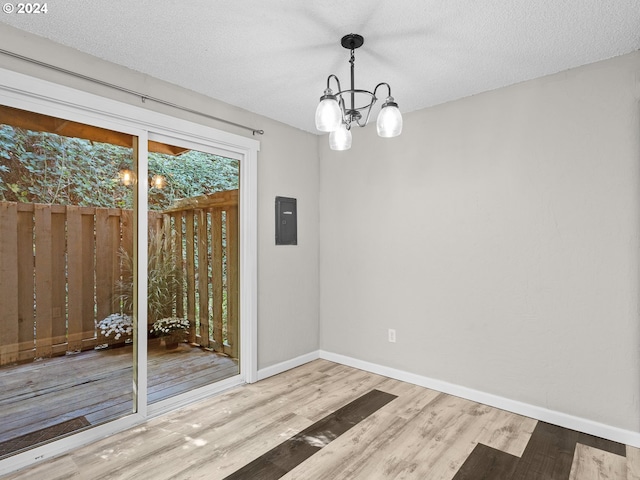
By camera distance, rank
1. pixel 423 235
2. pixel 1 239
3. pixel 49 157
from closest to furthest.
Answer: pixel 1 239, pixel 49 157, pixel 423 235

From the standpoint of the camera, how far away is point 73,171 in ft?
7.38

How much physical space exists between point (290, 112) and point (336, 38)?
4.02 ft

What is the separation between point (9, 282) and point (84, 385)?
80 centimetres

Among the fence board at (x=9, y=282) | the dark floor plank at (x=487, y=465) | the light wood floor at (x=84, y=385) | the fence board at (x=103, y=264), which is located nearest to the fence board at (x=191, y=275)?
the light wood floor at (x=84, y=385)

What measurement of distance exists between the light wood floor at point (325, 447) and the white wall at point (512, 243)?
0.34 metres

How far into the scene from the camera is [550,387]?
2.48 meters

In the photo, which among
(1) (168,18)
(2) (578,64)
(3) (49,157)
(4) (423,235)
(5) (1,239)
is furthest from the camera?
(4) (423,235)

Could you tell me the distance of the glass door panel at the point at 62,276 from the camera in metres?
2.04

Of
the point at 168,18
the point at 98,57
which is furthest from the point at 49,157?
the point at 168,18

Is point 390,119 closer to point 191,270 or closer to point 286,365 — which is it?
point 191,270

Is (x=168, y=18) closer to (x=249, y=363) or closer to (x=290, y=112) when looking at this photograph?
(x=290, y=112)

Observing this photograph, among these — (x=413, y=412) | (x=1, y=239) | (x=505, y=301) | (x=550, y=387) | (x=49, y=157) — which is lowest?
(x=413, y=412)

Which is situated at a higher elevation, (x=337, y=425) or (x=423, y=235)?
(x=423, y=235)

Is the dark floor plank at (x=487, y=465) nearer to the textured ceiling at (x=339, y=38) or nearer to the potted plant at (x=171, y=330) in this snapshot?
the potted plant at (x=171, y=330)
